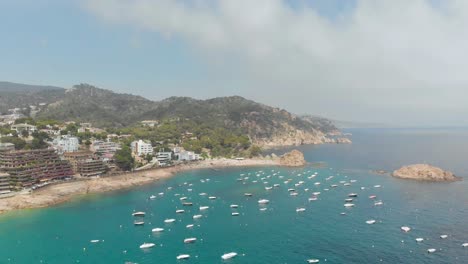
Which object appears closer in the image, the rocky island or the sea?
the sea

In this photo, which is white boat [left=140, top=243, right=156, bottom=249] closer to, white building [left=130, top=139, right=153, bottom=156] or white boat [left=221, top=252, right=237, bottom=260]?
white boat [left=221, top=252, right=237, bottom=260]

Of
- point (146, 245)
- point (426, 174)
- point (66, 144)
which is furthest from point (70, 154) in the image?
point (426, 174)

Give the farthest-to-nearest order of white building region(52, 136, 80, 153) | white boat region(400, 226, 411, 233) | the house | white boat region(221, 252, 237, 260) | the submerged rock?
the submerged rock, the house, white building region(52, 136, 80, 153), white boat region(400, 226, 411, 233), white boat region(221, 252, 237, 260)

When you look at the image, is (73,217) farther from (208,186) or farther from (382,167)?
(382,167)

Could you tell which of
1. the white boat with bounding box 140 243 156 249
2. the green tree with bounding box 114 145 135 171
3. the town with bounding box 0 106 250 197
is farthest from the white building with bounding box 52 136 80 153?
the white boat with bounding box 140 243 156 249

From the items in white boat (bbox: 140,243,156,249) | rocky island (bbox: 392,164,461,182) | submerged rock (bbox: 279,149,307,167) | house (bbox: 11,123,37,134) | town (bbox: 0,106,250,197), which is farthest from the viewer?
submerged rock (bbox: 279,149,307,167)

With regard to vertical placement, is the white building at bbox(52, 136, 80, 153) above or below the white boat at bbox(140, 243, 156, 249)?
above
